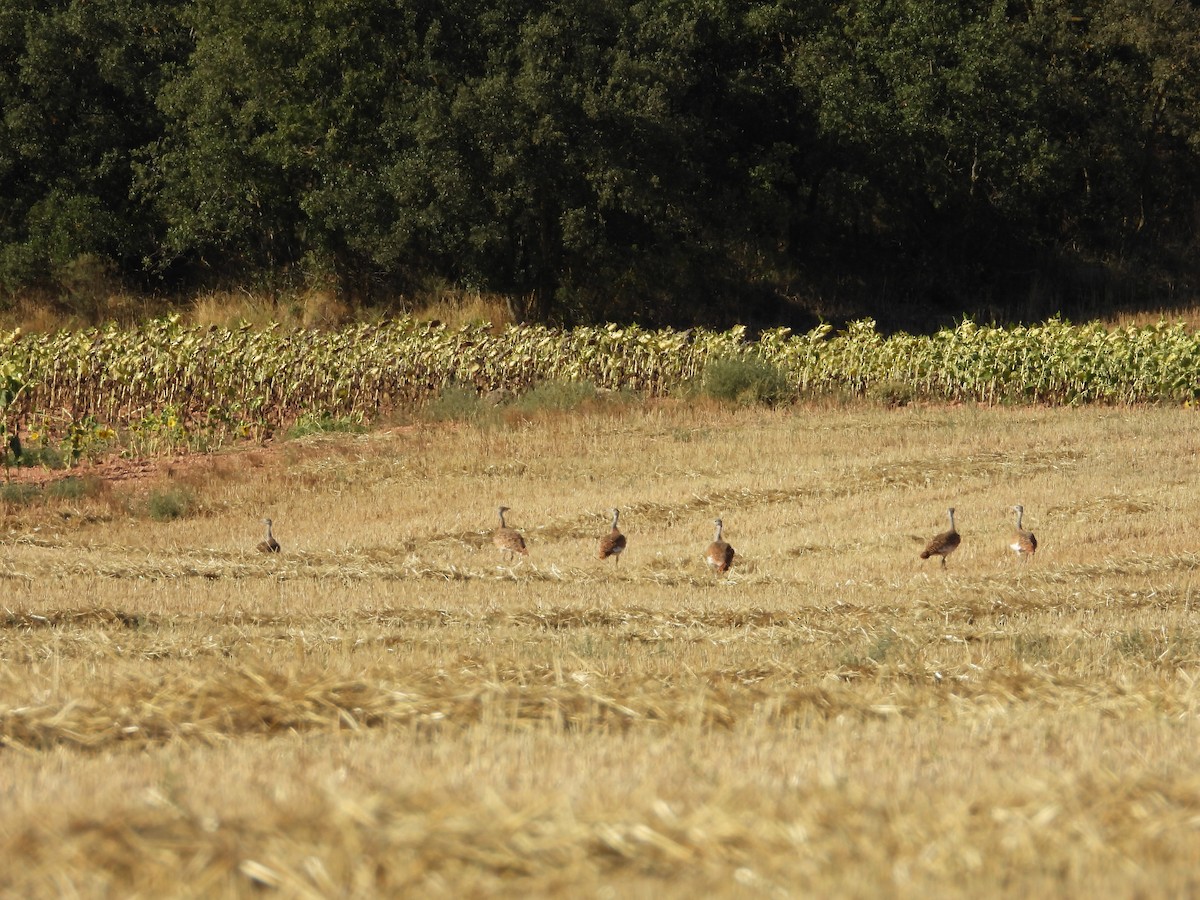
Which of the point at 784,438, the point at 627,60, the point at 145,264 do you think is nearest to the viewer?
the point at 784,438

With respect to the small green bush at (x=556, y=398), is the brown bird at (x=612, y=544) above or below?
above

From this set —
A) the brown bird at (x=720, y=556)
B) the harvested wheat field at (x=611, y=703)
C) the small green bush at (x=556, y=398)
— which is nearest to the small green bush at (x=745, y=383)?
the small green bush at (x=556, y=398)

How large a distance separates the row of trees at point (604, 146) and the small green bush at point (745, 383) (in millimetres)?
9153

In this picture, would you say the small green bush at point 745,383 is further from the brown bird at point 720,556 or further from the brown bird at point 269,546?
the brown bird at point 720,556

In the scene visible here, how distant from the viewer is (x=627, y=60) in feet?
120

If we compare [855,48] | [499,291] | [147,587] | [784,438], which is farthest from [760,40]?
[147,587]

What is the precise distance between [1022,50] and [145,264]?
1035 inches

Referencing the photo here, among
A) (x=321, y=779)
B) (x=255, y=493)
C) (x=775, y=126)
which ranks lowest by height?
(x=255, y=493)

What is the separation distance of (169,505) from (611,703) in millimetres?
13999

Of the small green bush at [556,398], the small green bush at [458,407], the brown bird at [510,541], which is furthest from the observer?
the small green bush at [556,398]

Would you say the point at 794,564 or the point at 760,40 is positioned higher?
the point at 760,40

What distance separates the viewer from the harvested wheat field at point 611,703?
12.8 feet

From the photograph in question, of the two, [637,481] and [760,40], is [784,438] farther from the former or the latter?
[760,40]

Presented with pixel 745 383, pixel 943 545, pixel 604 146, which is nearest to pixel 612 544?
pixel 943 545
